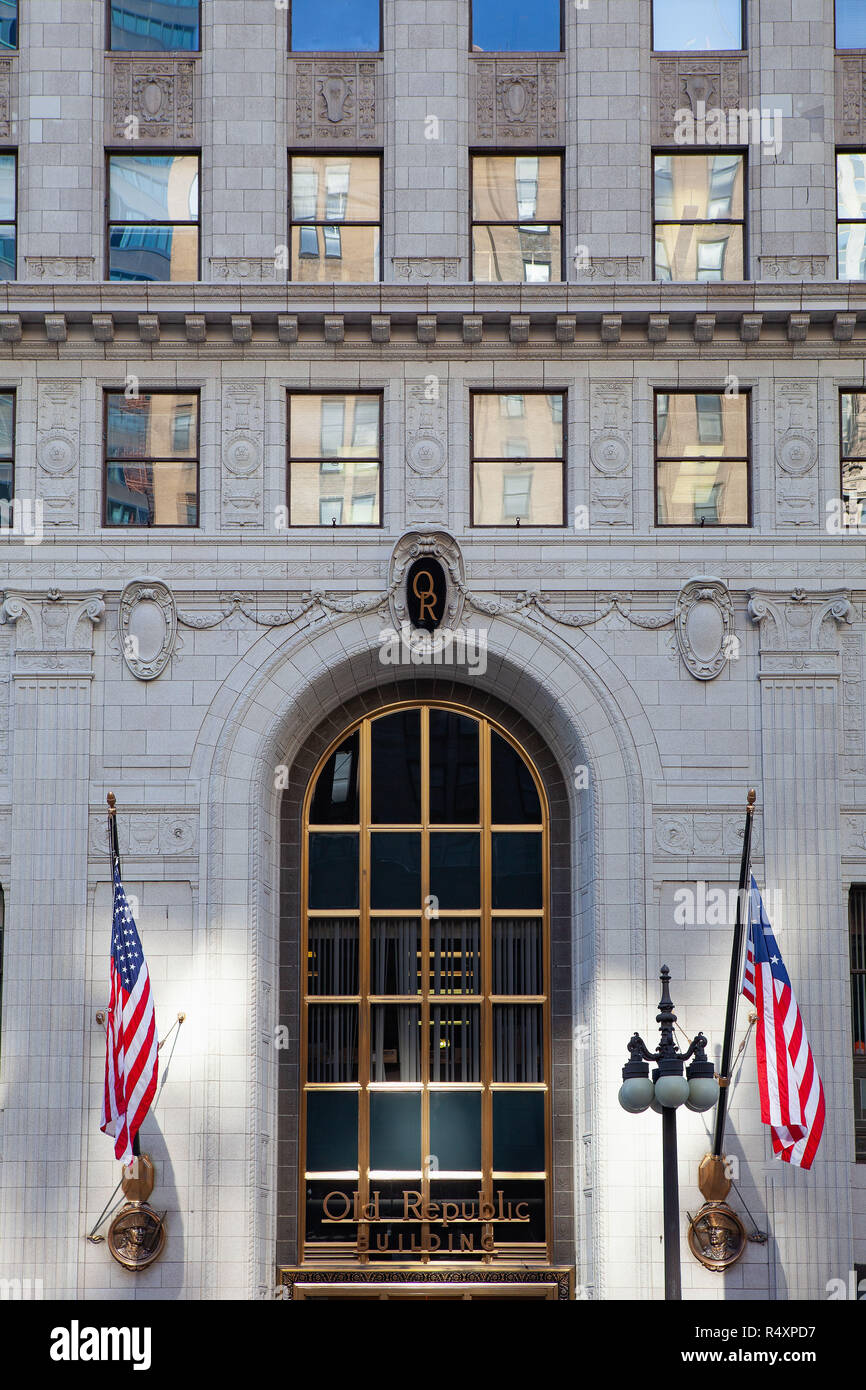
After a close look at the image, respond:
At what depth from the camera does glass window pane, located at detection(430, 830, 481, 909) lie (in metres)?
25.8

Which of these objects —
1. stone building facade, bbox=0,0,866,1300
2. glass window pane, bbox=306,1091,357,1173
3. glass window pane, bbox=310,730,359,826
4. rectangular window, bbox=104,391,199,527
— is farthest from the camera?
glass window pane, bbox=310,730,359,826

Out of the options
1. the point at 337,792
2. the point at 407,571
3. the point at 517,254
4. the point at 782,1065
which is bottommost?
the point at 782,1065

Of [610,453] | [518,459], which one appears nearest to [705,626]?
[610,453]

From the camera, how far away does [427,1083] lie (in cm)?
2533

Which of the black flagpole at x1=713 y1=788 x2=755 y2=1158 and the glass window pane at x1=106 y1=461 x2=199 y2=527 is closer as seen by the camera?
the black flagpole at x1=713 y1=788 x2=755 y2=1158

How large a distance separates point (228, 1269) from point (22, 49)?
652 inches

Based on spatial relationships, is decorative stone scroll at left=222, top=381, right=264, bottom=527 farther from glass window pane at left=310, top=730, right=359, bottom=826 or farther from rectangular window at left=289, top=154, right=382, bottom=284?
glass window pane at left=310, top=730, right=359, bottom=826

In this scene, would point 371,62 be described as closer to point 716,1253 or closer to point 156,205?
point 156,205

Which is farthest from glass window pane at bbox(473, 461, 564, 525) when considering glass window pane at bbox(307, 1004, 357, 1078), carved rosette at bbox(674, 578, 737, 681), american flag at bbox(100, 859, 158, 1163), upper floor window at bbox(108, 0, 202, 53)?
american flag at bbox(100, 859, 158, 1163)

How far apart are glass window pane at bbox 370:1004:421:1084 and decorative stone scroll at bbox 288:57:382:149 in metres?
11.8

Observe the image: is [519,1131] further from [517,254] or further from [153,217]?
[153,217]

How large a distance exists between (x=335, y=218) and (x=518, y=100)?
119 inches

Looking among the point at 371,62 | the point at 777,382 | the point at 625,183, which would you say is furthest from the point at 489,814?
the point at 371,62

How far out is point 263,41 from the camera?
86.4 ft
